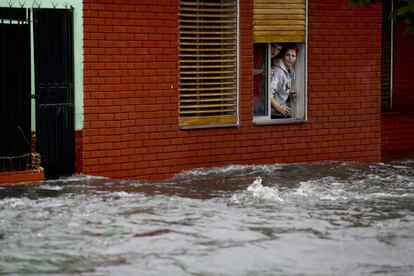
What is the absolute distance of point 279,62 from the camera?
13789 millimetres

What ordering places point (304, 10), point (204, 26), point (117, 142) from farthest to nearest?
point (304, 10), point (204, 26), point (117, 142)

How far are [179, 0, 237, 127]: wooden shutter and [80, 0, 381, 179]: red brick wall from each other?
0.14 metres

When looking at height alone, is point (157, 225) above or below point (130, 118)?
below

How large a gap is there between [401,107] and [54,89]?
23.9 ft

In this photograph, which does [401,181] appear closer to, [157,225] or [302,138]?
[302,138]

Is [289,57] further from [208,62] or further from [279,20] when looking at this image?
[208,62]

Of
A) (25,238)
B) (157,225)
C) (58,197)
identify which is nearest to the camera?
(25,238)

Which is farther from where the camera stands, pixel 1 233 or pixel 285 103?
pixel 285 103

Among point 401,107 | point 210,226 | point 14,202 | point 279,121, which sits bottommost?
point 210,226

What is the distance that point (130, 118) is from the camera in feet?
39.7

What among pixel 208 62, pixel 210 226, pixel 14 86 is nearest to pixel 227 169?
pixel 208 62

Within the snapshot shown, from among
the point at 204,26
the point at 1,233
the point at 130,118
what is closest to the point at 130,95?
the point at 130,118

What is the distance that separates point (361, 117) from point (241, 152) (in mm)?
2180

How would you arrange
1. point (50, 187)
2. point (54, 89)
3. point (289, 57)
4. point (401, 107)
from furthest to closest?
1. point (401, 107)
2. point (289, 57)
3. point (54, 89)
4. point (50, 187)
